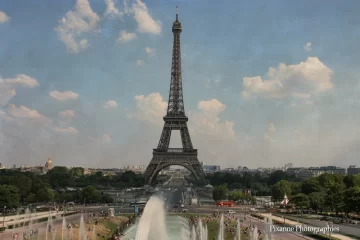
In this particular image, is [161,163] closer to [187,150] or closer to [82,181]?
[187,150]

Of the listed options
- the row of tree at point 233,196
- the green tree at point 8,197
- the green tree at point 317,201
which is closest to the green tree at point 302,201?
the green tree at point 317,201

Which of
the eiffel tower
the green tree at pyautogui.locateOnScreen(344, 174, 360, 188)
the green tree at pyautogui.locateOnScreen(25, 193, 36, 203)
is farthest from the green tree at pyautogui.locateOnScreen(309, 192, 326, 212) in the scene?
the green tree at pyautogui.locateOnScreen(25, 193, 36, 203)

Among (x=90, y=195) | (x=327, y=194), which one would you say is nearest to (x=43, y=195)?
(x=90, y=195)

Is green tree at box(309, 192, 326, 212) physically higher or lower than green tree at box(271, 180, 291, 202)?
lower

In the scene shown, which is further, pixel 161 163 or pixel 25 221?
pixel 161 163

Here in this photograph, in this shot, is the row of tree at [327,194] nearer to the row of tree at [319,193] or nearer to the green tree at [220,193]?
the row of tree at [319,193]

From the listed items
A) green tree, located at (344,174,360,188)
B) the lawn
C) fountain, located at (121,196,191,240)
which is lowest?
the lawn

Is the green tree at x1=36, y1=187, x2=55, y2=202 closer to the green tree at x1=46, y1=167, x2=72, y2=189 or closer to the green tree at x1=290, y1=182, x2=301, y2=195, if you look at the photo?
the green tree at x1=46, y1=167, x2=72, y2=189

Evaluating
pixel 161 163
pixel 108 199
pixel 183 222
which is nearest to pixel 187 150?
pixel 161 163

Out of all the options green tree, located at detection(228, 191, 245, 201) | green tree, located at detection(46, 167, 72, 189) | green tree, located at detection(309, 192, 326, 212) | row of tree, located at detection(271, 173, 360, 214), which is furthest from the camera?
green tree, located at detection(46, 167, 72, 189)
